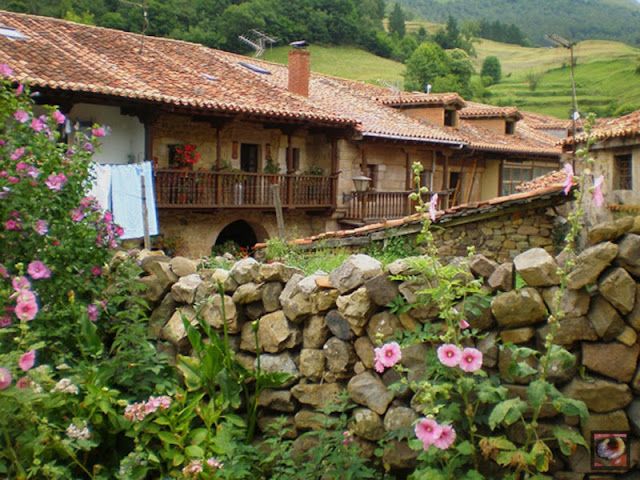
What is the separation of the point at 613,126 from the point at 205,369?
13385 millimetres

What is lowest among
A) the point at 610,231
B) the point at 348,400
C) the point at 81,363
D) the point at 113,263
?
the point at 348,400

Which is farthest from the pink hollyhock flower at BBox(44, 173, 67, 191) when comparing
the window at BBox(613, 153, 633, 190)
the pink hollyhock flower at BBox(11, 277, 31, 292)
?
the window at BBox(613, 153, 633, 190)

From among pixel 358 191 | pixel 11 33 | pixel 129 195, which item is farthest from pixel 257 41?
pixel 129 195

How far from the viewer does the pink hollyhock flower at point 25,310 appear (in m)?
3.18

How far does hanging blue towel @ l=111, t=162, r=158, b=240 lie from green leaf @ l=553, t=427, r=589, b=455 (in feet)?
29.6

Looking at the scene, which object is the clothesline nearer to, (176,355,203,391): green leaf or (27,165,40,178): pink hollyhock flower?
(27,165,40,178): pink hollyhock flower

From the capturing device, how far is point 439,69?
46375mm

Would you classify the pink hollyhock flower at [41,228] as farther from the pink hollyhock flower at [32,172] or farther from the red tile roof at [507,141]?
the red tile roof at [507,141]

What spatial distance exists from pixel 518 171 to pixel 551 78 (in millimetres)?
42762

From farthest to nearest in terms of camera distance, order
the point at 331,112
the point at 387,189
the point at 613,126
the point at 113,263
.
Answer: the point at 387,189, the point at 331,112, the point at 613,126, the point at 113,263

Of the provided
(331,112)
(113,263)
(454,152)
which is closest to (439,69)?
(454,152)

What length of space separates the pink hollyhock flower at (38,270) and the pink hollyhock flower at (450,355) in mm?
2497

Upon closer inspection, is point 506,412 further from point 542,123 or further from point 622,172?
point 542,123

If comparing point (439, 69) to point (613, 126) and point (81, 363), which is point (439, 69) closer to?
point (613, 126)
